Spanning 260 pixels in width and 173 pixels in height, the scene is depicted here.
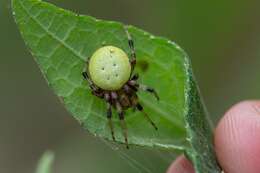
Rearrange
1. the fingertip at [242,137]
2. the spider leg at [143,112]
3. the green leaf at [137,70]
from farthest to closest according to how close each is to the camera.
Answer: the fingertip at [242,137] → the spider leg at [143,112] → the green leaf at [137,70]

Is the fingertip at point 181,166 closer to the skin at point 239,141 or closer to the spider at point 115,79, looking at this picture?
the skin at point 239,141

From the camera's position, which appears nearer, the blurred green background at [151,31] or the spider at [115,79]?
the spider at [115,79]

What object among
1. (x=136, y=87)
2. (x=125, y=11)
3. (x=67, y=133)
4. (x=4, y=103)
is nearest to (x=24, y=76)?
(x=4, y=103)

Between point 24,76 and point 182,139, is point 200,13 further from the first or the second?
point 182,139

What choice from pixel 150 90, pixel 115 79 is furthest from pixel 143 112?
pixel 115 79

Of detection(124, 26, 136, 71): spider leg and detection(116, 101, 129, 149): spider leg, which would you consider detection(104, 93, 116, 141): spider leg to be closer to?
detection(116, 101, 129, 149): spider leg

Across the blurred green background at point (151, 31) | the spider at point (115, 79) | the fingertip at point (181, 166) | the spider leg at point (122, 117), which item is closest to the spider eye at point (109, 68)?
the spider at point (115, 79)
